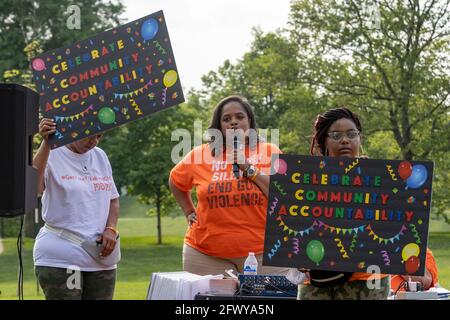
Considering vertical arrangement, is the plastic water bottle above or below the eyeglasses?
below

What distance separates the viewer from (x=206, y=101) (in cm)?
4550

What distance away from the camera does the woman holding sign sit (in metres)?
4.33

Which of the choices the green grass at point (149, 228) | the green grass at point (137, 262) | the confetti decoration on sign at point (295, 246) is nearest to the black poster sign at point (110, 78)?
the confetti decoration on sign at point (295, 246)

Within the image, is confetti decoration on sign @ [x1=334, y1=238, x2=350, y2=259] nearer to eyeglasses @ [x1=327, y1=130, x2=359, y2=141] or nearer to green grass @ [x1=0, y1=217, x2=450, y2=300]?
eyeglasses @ [x1=327, y1=130, x2=359, y2=141]

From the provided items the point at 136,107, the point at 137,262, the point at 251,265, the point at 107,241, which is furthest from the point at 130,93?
the point at 137,262

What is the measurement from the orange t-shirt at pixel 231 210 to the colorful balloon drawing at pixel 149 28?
1.01m

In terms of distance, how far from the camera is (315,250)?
14.1ft

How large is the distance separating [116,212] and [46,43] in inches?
1361

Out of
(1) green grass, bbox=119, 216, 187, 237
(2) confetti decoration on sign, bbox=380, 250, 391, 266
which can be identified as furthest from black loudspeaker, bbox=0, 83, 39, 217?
(1) green grass, bbox=119, 216, 187, 237

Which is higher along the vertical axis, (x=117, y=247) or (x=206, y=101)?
(x=206, y=101)

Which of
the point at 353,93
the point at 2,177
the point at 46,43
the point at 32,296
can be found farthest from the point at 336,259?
the point at 46,43

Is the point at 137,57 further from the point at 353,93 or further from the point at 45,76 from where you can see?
the point at 353,93

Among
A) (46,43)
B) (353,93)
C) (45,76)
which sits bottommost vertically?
(45,76)

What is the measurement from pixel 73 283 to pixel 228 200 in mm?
1162
